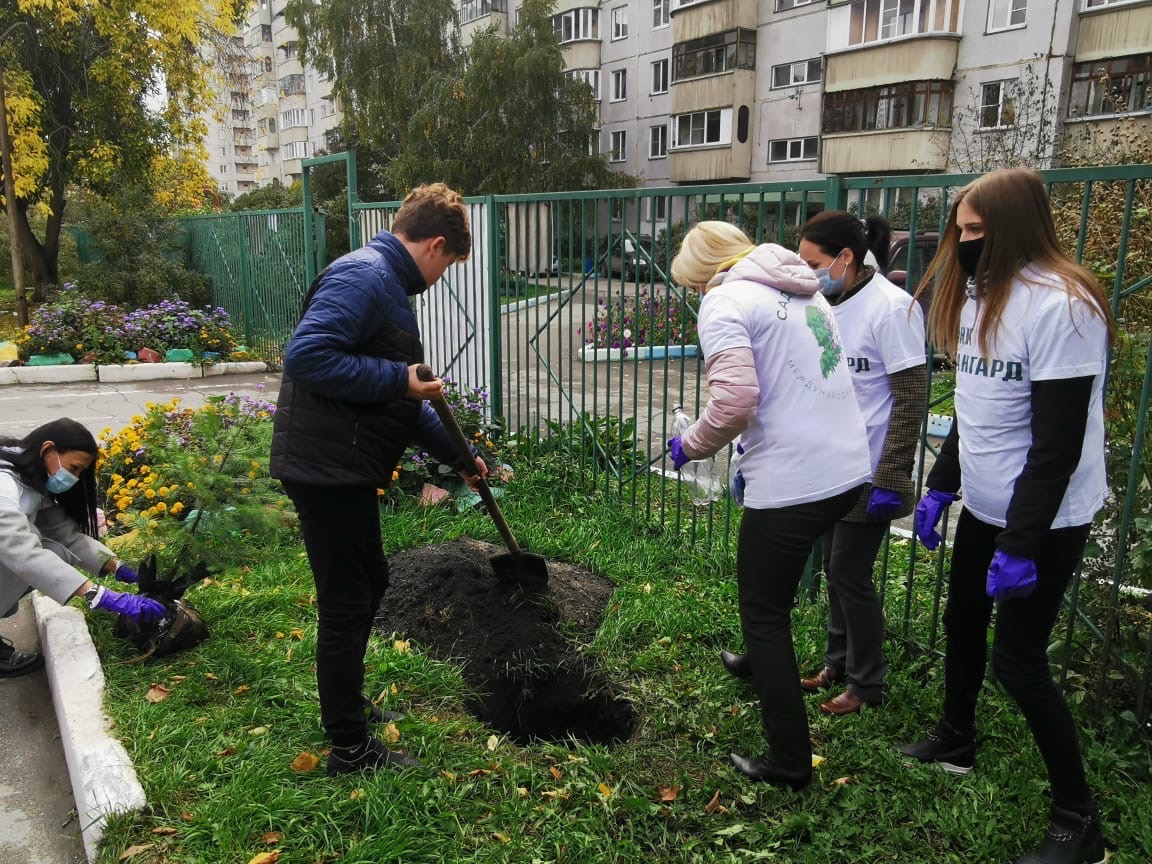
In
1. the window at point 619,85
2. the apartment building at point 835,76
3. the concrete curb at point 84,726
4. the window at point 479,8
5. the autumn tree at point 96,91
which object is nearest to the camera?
the concrete curb at point 84,726

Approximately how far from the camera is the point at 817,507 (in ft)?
8.17

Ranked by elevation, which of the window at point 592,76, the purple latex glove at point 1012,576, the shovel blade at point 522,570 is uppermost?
the window at point 592,76

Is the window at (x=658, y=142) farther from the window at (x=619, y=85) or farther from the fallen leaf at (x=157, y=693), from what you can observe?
the fallen leaf at (x=157, y=693)

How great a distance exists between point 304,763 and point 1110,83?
70.5ft

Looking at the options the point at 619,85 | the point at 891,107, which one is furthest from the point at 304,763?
the point at 619,85

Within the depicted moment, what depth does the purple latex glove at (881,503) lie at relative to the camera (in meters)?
2.96

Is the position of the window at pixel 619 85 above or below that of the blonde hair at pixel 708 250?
above

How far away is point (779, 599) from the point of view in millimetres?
2582

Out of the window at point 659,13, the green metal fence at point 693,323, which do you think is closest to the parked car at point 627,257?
the green metal fence at point 693,323

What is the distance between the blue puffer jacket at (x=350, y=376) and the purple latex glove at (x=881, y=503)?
1.59 metres

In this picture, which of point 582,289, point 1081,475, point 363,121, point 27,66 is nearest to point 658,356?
point 582,289

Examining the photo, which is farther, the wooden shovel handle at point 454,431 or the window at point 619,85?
the window at point 619,85

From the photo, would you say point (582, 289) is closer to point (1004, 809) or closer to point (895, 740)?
point (895, 740)

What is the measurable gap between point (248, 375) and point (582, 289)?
24.1 ft
